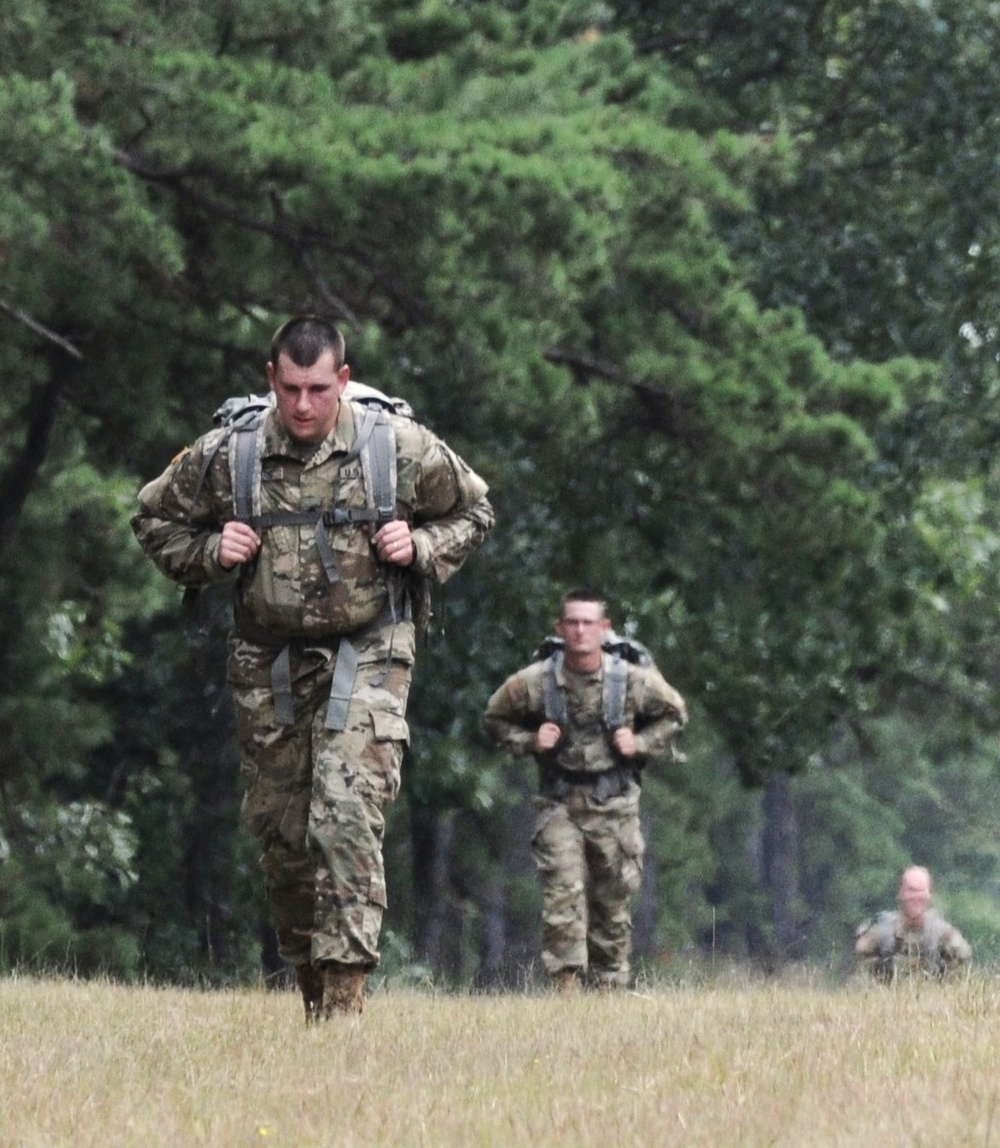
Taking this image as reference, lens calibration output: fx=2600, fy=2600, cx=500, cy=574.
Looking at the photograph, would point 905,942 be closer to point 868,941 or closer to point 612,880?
point 868,941

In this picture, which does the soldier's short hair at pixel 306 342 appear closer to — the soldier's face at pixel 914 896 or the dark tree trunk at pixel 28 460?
the soldier's face at pixel 914 896

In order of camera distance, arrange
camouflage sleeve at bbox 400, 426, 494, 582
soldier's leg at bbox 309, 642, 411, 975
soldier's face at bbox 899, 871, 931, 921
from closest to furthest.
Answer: soldier's leg at bbox 309, 642, 411, 975
camouflage sleeve at bbox 400, 426, 494, 582
soldier's face at bbox 899, 871, 931, 921

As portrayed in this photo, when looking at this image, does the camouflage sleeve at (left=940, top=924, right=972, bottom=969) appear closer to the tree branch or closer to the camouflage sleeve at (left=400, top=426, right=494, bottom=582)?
the tree branch

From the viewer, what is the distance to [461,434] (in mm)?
17312

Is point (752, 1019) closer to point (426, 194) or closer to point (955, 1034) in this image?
point (955, 1034)

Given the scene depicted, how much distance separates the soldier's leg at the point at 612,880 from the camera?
1230cm

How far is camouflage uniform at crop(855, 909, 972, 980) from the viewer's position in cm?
1460

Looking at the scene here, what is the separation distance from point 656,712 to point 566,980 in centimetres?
132

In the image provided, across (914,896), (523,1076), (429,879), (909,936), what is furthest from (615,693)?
(429,879)

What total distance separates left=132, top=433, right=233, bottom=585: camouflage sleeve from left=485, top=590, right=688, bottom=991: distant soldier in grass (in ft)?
14.4

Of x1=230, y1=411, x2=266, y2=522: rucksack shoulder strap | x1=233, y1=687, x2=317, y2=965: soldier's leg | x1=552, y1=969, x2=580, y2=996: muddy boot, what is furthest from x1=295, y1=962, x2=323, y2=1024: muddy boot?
x1=552, y1=969, x2=580, y2=996: muddy boot

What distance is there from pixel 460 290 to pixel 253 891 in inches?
385

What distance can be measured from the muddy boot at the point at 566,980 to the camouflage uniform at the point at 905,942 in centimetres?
311

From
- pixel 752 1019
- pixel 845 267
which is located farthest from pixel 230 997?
pixel 845 267
